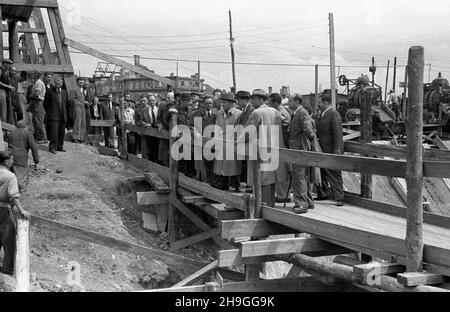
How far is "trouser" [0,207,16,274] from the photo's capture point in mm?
6773

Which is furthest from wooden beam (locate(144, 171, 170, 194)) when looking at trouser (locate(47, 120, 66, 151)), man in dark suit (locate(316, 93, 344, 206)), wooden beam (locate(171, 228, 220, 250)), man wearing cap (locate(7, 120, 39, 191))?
man in dark suit (locate(316, 93, 344, 206))

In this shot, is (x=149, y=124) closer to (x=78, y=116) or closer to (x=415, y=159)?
(x=78, y=116)

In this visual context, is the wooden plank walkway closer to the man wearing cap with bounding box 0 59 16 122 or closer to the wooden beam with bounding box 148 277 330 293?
the wooden beam with bounding box 148 277 330 293

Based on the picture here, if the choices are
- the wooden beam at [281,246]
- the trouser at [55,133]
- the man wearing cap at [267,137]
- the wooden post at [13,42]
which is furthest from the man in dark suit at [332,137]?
the wooden post at [13,42]

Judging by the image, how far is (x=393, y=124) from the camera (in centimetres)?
2042

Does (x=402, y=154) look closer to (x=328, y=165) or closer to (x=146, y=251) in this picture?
(x=328, y=165)

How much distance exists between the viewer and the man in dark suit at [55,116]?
12195 mm

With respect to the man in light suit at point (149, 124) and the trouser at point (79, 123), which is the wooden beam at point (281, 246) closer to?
the man in light suit at point (149, 124)

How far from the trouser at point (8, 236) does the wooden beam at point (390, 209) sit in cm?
474

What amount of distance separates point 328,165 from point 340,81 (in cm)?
1701

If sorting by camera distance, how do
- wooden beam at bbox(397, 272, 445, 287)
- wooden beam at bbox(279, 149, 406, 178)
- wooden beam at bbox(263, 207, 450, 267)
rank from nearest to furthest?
1. wooden beam at bbox(397, 272, 445, 287)
2. wooden beam at bbox(263, 207, 450, 267)
3. wooden beam at bbox(279, 149, 406, 178)

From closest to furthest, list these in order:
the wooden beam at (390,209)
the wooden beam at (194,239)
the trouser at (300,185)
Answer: the wooden beam at (390,209) → the trouser at (300,185) → the wooden beam at (194,239)

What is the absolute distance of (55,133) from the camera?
12312mm

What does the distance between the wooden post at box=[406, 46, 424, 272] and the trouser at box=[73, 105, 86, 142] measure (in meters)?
9.84
